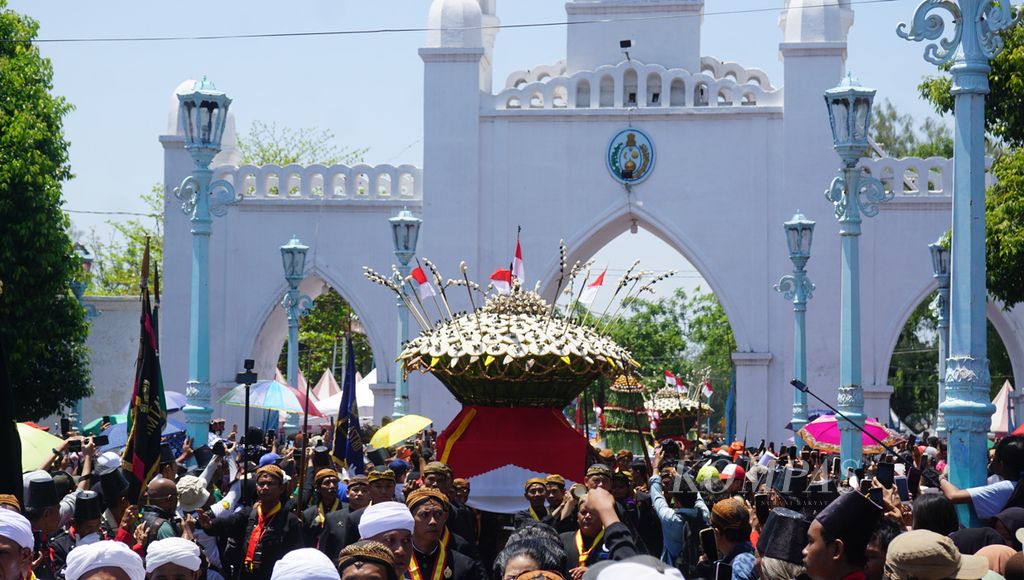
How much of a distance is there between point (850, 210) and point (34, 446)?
380 inches

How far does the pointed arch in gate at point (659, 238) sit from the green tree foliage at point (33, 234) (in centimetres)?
988

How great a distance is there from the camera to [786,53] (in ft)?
108

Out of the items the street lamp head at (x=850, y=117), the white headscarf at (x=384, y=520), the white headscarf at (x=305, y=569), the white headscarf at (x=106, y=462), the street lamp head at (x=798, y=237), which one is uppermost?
the street lamp head at (x=850, y=117)

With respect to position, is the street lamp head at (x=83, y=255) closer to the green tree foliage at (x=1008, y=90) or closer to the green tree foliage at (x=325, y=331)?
the green tree foliage at (x=1008, y=90)

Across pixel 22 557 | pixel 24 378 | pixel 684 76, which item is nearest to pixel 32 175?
pixel 24 378

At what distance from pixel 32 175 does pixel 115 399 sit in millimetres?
12734

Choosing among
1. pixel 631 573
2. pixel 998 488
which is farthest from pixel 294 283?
pixel 631 573

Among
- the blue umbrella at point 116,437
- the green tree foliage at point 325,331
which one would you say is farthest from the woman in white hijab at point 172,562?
the green tree foliage at point 325,331

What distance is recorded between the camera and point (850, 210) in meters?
18.0

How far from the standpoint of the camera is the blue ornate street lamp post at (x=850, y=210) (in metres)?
17.4

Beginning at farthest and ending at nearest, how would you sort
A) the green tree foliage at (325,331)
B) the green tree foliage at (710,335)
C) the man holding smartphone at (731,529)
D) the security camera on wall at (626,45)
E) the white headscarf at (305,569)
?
the green tree foliage at (710,335)
the green tree foliage at (325,331)
the security camera on wall at (626,45)
the man holding smartphone at (731,529)
the white headscarf at (305,569)

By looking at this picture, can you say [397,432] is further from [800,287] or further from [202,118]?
[800,287]

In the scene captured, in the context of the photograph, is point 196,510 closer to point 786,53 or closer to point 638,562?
point 638,562

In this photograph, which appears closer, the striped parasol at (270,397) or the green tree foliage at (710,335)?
the striped parasol at (270,397)
